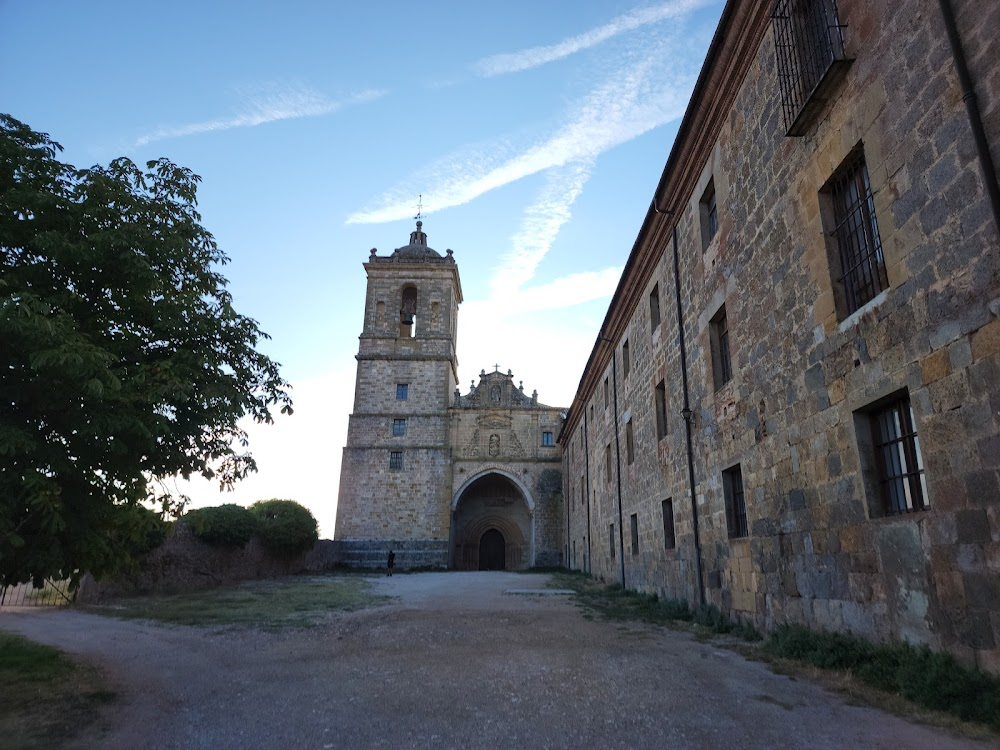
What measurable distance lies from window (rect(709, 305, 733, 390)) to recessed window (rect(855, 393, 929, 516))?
3.47m

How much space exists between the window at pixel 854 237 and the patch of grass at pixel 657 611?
410cm

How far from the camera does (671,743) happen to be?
349 centimetres

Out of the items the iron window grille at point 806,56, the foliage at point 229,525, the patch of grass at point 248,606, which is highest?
the iron window grille at point 806,56

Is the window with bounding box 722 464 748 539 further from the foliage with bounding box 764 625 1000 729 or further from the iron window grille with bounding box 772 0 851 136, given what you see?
the iron window grille with bounding box 772 0 851 136

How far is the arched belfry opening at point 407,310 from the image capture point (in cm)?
3531

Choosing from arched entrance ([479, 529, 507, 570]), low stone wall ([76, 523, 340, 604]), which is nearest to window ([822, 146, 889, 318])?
low stone wall ([76, 523, 340, 604])

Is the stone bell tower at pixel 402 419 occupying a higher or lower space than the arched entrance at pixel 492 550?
higher

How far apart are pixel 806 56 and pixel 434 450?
2762cm

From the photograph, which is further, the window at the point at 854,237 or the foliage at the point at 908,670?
the window at the point at 854,237

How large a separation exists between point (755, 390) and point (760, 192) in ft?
8.15

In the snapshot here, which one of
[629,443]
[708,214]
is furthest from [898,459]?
[629,443]

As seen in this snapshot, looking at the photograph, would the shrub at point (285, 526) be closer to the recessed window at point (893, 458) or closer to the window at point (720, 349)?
the window at point (720, 349)

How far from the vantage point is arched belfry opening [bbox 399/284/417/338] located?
35.3 meters

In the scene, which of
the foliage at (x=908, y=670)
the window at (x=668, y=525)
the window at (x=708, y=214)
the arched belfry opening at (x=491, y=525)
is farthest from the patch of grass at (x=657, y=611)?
the arched belfry opening at (x=491, y=525)
